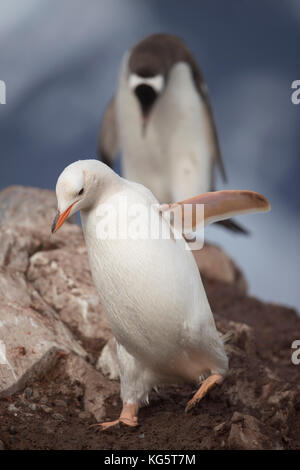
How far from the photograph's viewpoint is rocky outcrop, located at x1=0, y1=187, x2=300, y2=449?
2.29 metres

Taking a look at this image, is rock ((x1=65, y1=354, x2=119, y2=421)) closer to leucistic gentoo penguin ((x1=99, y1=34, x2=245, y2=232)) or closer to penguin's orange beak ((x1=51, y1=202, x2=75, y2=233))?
penguin's orange beak ((x1=51, y1=202, x2=75, y2=233))

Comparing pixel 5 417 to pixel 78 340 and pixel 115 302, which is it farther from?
pixel 78 340

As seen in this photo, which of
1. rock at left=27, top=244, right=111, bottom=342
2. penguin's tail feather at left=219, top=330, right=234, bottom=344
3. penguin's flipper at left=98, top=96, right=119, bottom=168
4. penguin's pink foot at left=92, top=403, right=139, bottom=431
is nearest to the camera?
penguin's pink foot at left=92, top=403, right=139, bottom=431

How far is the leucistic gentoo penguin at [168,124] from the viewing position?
6.07 metres

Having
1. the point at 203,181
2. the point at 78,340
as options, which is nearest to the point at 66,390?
the point at 78,340

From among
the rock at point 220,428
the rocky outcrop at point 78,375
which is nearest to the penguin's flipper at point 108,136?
the rocky outcrop at point 78,375

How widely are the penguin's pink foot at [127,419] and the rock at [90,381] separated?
8.4 inches

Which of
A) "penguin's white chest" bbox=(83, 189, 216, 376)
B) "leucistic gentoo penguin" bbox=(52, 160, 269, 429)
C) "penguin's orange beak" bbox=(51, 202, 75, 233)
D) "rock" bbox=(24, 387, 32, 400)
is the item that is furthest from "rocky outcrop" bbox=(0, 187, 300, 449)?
"penguin's orange beak" bbox=(51, 202, 75, 233)

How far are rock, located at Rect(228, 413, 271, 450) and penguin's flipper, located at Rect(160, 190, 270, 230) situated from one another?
0.85m

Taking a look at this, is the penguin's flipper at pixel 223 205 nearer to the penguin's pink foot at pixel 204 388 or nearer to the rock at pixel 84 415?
the penguin's pink foot at pixel 204 388
